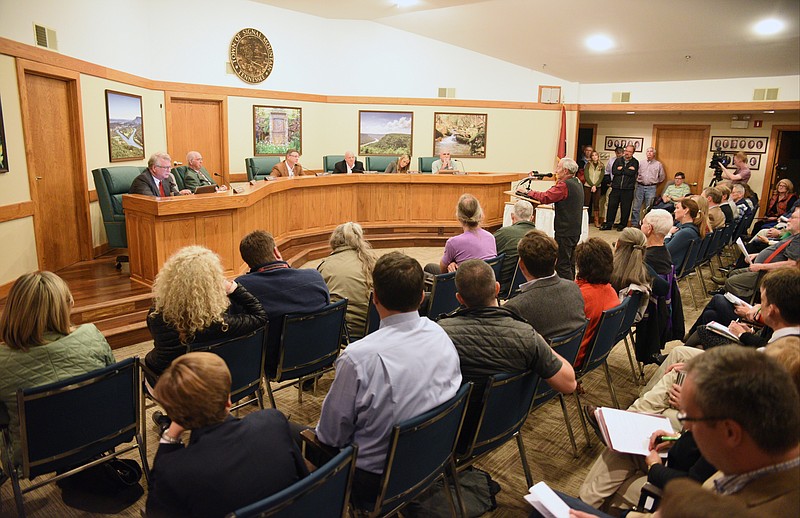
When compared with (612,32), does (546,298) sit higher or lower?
lower

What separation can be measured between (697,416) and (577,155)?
12572 mm

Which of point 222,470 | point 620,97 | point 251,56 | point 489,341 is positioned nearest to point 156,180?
point 251,56

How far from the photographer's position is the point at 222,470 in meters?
1.50

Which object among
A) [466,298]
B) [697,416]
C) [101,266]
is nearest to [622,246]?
[466,298]

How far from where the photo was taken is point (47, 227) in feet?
18.5

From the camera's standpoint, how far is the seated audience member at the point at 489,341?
2.28 metres

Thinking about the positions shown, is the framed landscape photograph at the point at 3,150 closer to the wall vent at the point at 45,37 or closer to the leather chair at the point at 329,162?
the wall vent at the point at 45,37

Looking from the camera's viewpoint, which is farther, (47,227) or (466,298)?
(47,227)

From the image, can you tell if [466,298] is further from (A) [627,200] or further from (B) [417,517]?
(A) [627,200]

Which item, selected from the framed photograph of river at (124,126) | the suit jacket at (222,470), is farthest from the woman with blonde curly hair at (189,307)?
the framed photograph of river at (124,126)

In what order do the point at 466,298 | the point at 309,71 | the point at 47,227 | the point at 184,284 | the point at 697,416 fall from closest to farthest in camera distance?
the point at 697,416
the point at 466,298
the point at 184,284
the point at 47,227
the point at 309,71

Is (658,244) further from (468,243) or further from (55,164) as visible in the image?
(55,164)

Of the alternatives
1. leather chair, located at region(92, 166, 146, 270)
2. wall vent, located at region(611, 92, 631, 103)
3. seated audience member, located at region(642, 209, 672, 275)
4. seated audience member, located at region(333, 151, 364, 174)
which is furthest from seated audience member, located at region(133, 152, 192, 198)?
wall vent, located at region(611, 92, 631, 103)

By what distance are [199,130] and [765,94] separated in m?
9.98
